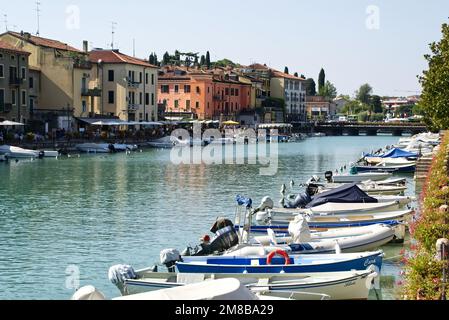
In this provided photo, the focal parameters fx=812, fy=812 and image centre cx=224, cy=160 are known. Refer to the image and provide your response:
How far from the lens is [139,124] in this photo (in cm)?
8231

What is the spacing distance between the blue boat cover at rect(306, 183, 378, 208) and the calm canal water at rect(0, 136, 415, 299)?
12.1 ft

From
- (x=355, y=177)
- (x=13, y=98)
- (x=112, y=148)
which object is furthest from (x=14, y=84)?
(x=355, y=177)

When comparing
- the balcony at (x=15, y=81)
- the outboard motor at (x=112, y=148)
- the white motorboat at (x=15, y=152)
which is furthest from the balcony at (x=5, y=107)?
the outboard motor at (x=112, y=148)

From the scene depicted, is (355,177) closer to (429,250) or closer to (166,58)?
(429,250)

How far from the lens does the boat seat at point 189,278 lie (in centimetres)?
1518

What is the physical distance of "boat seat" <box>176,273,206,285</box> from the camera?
49.8 feet

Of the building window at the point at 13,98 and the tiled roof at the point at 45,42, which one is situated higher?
the tiled roof at the point at 45,42

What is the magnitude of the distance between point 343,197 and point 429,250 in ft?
39.8

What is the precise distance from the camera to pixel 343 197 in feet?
89.5

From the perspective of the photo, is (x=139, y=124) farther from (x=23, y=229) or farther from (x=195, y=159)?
(x=23, y=229)

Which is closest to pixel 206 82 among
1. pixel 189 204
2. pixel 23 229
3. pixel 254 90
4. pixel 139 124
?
pixel 254 90

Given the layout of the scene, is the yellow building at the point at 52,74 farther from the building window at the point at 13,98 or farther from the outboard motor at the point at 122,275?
the outboard motor at the point at 122,275

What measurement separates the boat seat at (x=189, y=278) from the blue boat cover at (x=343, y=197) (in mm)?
12021

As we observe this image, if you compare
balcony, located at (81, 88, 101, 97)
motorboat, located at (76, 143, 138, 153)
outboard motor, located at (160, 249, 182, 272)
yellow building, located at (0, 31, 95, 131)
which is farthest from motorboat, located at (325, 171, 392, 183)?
balcony, located at (81, 88, 101, 97)
